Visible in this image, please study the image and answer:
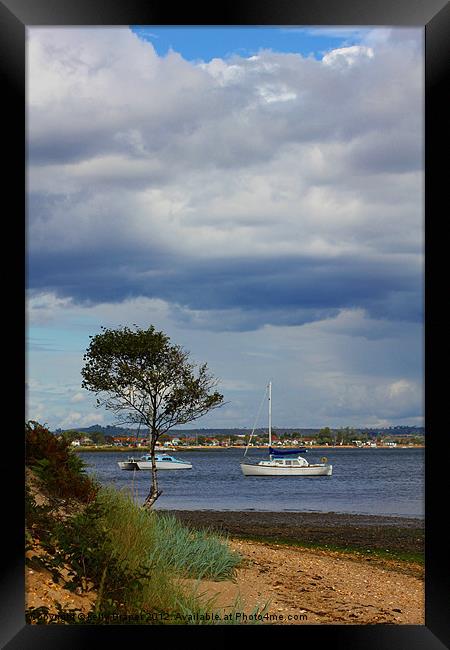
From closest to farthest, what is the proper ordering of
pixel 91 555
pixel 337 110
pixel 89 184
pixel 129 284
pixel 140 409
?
pixel 91 555 → pixel 140 409 → pixel 89 184 → pixel 129 284 → pixel 337 110

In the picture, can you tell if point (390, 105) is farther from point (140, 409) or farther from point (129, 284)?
point (140, 409)

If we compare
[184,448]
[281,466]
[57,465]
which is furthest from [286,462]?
[57,465]

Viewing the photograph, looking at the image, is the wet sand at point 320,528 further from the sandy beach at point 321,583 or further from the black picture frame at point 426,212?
the black picture frame at point 426,212

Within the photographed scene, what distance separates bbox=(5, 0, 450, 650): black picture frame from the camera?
259 centimetres

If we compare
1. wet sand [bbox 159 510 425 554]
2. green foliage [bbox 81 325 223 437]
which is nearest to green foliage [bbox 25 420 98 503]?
green foliage [bbox 81 325 223 437]

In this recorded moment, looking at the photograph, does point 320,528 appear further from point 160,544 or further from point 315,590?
point 160,544

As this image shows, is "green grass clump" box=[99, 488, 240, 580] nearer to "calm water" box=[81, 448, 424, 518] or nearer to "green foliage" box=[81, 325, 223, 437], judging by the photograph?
"green foliage" box=[81, 325, 223, 437]

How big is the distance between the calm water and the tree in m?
3.15

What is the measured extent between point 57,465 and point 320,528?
8636mm

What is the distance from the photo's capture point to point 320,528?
12.6 meters

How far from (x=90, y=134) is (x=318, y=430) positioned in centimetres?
1653

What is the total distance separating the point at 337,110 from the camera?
2744cm

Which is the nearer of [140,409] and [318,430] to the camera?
[140,409]

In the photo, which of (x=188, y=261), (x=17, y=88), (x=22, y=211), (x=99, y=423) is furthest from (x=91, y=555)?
(x=188, y=261)
